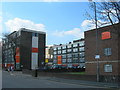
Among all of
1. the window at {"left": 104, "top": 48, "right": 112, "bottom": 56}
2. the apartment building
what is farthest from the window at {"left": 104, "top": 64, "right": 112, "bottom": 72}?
the apartment building

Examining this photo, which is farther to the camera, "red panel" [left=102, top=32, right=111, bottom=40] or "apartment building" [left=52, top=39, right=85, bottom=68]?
"apartment building" [left=52, top=39, right=85, bottom=68]

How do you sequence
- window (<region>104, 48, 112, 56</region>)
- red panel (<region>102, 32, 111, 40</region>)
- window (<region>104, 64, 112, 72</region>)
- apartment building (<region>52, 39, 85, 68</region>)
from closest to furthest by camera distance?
1. window (<region>104, 64, 112, 72</region>)
2. window (<region>104, 48, 112, 56</region>)
3. red panel (<region>102, 32, 111, 40</region>)
4. apartment building (<region>52, 39, 85, 68</region>)

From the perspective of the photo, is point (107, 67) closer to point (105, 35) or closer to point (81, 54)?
point (105, 35)

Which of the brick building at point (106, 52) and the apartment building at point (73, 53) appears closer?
the brick building at point (106, 52)

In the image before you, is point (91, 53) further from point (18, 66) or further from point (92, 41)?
point (18, 66)

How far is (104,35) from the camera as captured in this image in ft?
117

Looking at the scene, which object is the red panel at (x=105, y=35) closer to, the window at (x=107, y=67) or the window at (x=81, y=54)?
the window at (x=107, y=67)

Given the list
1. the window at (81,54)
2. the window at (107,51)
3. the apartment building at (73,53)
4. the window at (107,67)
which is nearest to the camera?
the window at (107,67)

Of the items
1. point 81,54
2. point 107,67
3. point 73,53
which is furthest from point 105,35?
point 73,53

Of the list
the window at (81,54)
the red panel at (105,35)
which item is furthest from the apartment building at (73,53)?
the red panel at (105,35)

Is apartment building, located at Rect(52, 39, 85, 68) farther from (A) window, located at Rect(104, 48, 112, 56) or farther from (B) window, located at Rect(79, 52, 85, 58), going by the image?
(A) window, located at Rect(104, 48, 112, 56)

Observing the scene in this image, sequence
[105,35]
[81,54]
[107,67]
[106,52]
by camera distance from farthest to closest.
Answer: [81,54] < [105,35] < [106,52] < [107,67]

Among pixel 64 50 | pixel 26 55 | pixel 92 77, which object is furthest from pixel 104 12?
pixel 64 50

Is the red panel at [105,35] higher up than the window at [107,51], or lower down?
higher up
